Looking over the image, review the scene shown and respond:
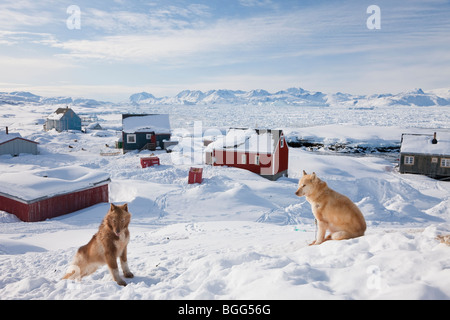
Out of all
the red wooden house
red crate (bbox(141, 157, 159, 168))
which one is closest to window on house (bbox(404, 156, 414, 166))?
the red wooden house

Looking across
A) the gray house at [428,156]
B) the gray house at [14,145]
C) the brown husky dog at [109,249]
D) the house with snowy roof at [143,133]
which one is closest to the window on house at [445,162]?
the gray house at [428,156]

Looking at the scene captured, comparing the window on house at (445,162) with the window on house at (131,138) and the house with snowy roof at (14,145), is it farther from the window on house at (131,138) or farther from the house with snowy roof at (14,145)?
the house with snowy roof at (14,145)

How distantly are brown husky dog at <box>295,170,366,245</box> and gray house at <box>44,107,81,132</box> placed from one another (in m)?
67.0

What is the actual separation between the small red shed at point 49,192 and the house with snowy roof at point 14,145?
21649 mm

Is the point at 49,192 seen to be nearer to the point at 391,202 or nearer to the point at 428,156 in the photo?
the point at 391,202

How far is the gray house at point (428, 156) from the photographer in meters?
30.5

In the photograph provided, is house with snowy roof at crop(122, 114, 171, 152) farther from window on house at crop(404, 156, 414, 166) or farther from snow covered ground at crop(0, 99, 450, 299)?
window on house at crop(404, 156, 414, 166)

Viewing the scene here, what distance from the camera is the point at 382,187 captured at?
24.4 metres

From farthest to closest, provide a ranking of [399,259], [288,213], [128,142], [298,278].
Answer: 1. [128,142]
2. [288,213]
3. [399,259]
4. [298,278]

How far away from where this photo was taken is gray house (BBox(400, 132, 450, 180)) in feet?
100

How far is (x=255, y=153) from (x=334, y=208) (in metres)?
23.0
